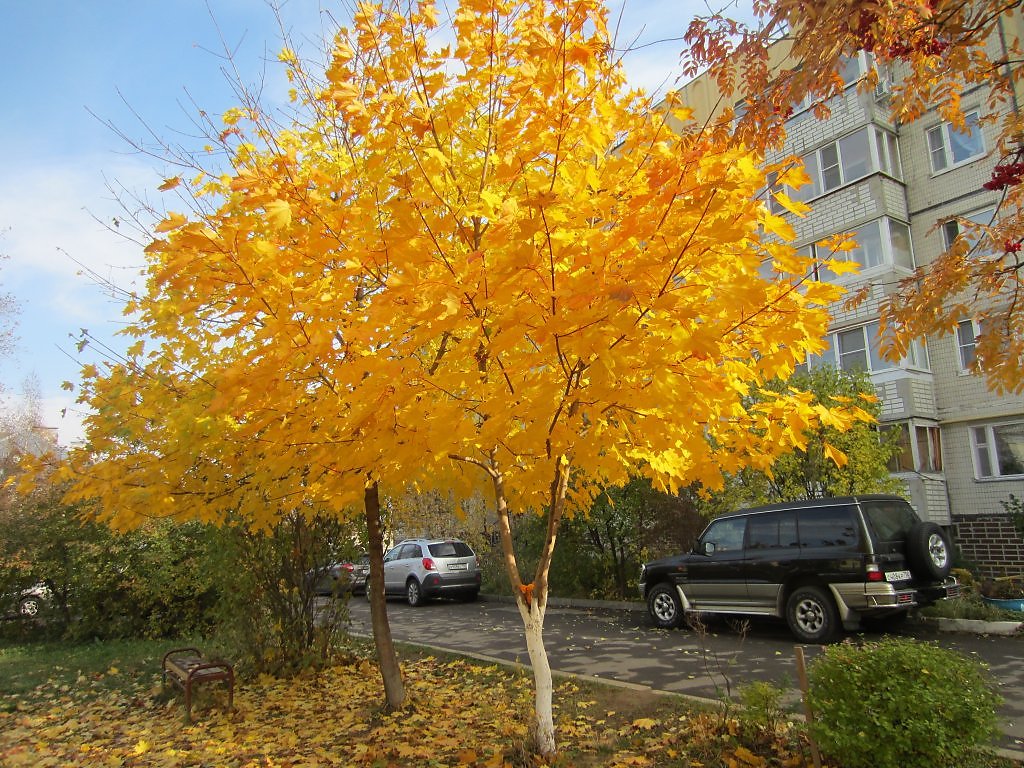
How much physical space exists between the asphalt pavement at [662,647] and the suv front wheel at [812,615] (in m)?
0.27

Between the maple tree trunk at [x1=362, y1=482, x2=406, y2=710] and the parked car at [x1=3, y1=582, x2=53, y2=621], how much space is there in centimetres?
953

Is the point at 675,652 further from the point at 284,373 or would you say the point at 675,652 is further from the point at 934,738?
the point at 284,373

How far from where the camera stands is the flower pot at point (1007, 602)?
9227 millimetres

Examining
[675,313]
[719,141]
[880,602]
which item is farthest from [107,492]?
[880,602]

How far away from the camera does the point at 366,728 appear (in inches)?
213

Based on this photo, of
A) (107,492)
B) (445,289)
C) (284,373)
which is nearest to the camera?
(445,289)

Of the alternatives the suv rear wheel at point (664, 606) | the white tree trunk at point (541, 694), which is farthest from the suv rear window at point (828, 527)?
the white tree trunk at point (541, 694)

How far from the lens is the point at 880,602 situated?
8.06m

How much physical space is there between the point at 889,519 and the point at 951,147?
12.5 metres

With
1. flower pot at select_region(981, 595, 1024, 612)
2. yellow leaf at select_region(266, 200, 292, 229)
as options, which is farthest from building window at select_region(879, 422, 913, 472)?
yellow leaf at select_region(266, 200, 292, 229)

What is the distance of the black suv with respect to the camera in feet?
27.0

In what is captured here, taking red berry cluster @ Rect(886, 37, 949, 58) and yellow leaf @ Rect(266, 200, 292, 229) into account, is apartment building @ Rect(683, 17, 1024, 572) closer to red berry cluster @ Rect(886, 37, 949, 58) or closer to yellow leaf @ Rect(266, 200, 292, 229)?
red berry cluster @ Rect(886, 37, 949, 58)

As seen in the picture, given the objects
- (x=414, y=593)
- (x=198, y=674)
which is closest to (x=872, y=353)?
(x=414, y=593)

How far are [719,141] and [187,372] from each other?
4359 mm
